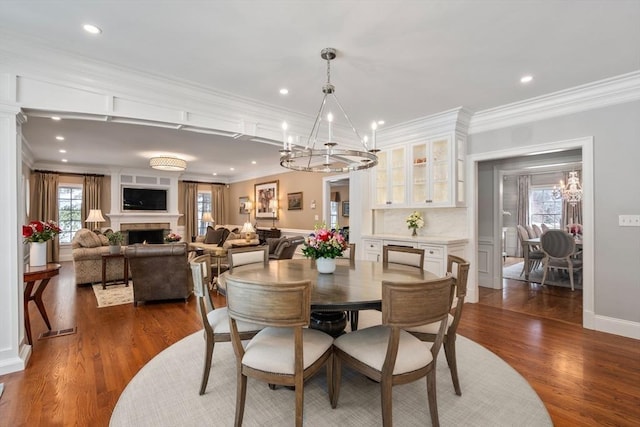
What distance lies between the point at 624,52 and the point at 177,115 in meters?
4.34

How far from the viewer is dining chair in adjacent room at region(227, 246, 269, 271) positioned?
3.13 m

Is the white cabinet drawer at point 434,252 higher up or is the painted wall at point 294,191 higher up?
the painted wall at point 294,191

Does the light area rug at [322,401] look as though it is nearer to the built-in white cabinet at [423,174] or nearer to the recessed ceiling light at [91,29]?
the built-in white cabinet at [423,174]

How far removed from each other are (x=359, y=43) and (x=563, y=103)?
2.89 m

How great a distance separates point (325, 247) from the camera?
258cm

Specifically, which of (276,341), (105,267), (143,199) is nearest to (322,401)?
(276,341)

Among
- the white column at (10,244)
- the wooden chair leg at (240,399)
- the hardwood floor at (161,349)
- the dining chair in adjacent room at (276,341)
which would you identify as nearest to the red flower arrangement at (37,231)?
the white column at (10,244)

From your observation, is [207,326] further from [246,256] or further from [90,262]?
[90,262]

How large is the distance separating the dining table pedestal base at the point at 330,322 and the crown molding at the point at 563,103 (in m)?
3.52

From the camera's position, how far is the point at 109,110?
2916 millimetres

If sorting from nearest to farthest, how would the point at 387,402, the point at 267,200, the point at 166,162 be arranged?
the point at 387,402
the point at 166,162
the point at 267,200

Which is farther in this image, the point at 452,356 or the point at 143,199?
the point at 143,199

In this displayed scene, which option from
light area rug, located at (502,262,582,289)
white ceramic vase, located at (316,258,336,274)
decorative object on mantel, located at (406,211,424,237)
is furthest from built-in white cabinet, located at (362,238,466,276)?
light area rug, located at (502,262,582,289)

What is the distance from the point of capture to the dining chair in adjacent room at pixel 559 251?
5418 mm
